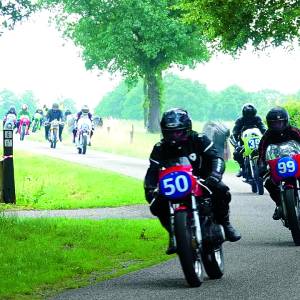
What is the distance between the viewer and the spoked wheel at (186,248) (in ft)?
28.4

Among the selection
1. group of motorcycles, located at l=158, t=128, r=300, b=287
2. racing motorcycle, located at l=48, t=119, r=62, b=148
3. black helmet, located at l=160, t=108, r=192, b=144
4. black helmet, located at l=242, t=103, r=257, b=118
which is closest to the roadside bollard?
black helmet, located at l=242, t=103, r=257, b=118

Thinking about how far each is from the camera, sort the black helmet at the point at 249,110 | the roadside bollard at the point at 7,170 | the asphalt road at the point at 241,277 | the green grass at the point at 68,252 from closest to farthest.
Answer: the asphalt road at the point at 241,277
the green grass at the point at 68,252
the roadside bollard at the point at 7,170
the black helmet at the point at 249,110

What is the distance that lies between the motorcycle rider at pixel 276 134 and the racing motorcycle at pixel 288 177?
0.15m

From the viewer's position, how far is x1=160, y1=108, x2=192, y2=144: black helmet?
30.2ft

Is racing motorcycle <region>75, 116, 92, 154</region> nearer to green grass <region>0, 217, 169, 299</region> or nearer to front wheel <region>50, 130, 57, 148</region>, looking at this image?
front wheel <region>50, 130, 57, 148</region>

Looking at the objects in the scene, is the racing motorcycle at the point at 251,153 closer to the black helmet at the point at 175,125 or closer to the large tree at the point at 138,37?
the black helmet at the point at 175,125

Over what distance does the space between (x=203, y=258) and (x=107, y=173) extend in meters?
19.2

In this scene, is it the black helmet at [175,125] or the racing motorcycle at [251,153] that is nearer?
the black helmet at [175,125]

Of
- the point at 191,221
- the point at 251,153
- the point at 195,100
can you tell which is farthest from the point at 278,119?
the point at 195,100

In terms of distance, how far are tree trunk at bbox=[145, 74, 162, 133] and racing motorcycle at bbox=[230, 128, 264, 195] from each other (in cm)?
3833

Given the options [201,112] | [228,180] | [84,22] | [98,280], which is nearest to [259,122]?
[228,180]

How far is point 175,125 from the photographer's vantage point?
919cm

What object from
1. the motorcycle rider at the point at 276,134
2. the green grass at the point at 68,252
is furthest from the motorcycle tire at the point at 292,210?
the green grass at the point at 68,252

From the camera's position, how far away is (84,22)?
58000mm
